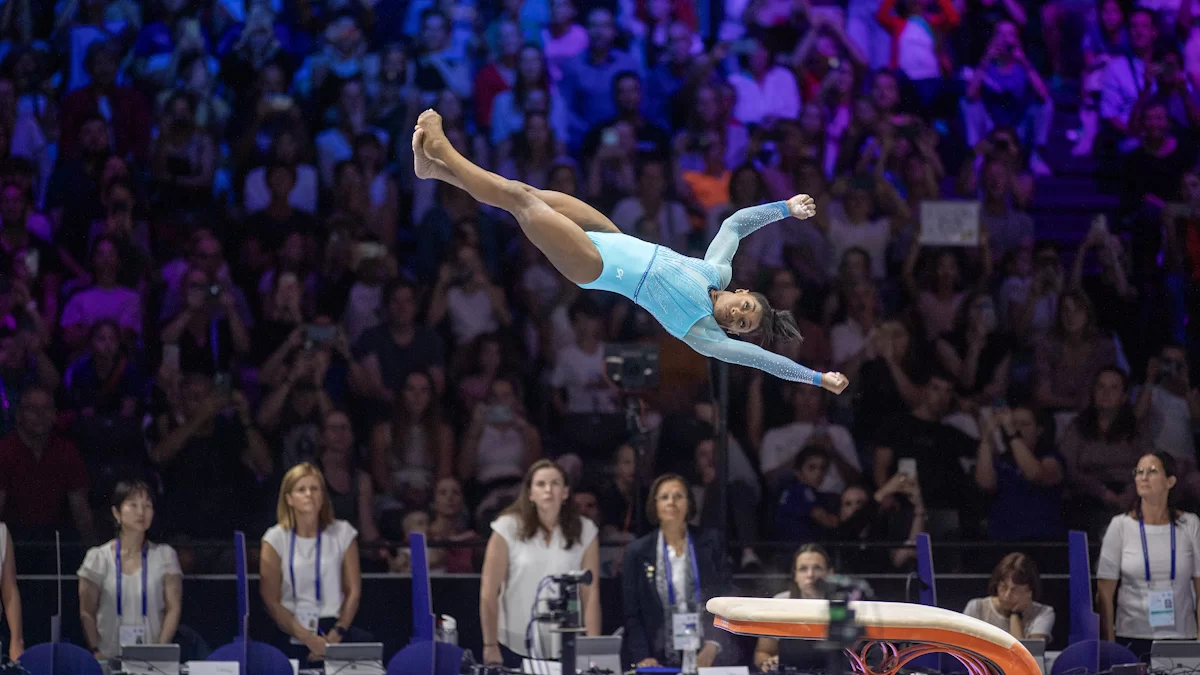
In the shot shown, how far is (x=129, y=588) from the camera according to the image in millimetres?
7027

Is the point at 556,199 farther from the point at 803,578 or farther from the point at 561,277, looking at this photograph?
the point at 561,277

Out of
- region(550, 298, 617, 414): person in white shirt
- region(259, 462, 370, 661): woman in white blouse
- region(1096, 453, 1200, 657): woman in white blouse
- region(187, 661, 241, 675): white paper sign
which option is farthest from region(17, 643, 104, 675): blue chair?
region(1096, 453, 1200, 657): woman in white blouse

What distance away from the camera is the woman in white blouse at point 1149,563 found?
706cm

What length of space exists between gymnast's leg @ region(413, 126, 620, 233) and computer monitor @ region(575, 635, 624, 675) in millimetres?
1821

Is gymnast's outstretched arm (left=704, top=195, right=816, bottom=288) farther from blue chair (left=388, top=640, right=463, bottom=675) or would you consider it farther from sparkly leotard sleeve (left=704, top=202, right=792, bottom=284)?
blue chair (left=388, top=640, right=463, bottom=675)

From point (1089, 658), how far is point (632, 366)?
254 cm

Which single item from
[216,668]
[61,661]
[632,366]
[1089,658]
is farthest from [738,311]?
[61,661]

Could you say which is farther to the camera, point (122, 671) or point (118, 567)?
point (118, 567)

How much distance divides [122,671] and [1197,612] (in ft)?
17.2

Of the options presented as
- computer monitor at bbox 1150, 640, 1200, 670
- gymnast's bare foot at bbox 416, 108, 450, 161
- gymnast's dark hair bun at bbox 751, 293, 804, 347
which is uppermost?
gymnast's bare foot at bbox 416, 108, 450, 161

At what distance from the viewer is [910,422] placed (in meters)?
8.25

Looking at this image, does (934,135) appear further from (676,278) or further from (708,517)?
(676,278)

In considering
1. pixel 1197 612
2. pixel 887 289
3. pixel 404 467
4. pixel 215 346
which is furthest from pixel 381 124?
pixel 1197 612

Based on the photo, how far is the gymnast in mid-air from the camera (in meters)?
5.45
